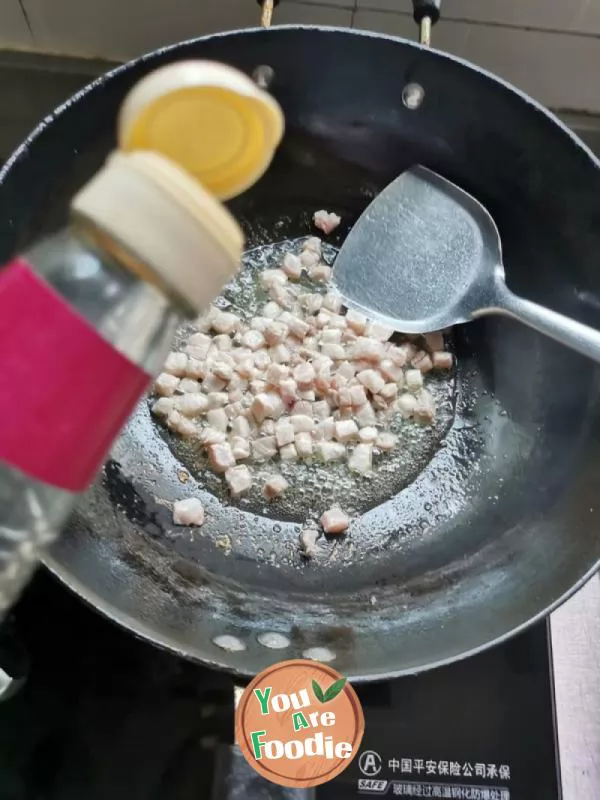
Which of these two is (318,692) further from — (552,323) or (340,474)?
(552,323)

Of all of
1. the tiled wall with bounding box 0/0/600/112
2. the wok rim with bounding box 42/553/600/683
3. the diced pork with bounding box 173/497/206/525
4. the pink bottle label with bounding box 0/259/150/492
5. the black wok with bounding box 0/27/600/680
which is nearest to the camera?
the pink bottle label with bounding box 0/259/150/492

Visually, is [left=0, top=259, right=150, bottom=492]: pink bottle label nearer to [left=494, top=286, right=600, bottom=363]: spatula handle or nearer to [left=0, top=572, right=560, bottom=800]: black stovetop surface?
[left=0, top=572, right=560, bottom=800]: black stovetop surface

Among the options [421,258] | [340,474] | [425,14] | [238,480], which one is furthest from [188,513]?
[425,14]

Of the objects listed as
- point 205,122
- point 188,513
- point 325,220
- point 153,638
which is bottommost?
point 153,638

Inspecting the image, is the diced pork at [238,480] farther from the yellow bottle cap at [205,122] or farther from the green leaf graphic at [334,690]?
the yellow bottle cap at [205,122]

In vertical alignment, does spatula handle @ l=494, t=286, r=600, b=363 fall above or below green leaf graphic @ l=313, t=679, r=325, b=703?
above

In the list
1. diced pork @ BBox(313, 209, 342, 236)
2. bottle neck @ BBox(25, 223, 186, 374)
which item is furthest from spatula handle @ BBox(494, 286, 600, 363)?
bottle neck @ BBox(25, 223, 186, 374)

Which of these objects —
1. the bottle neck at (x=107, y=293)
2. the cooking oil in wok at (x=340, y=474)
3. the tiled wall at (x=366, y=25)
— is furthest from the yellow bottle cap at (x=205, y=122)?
the tiled wall at (x=366, y=25)

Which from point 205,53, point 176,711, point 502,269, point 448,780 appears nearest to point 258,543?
point 176,711
